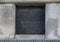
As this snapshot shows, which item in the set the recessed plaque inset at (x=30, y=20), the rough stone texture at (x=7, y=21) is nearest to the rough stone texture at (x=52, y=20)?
the recessed plaque inset at (x=30, y=20)

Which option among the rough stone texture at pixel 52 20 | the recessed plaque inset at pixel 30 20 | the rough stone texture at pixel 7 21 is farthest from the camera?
the recessed plaque inset at pixel 30 20

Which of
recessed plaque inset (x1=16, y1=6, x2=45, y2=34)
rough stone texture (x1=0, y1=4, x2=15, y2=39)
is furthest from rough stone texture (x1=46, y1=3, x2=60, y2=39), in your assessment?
rough stone texture (x1=0, y1=4, x2=15, y2=39)

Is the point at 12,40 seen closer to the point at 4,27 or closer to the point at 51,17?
the point at 4,27

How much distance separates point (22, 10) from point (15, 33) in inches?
67.2

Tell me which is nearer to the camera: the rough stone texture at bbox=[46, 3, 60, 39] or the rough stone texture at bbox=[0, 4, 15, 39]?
the rough stone texture at bbox=[46, 3, 60, 39]

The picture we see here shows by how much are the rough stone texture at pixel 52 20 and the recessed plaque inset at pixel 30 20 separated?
560 mm

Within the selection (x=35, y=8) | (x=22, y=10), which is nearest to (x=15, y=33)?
(x=22, y=10)

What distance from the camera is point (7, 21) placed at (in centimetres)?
841

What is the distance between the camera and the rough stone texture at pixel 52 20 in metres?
8.23

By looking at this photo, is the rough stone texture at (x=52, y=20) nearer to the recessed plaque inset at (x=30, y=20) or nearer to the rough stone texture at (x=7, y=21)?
the recessed plaque inset at (x=30, y=20)

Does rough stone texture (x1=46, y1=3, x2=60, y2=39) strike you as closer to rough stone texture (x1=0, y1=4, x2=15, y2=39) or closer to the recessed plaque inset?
→ the recessed plaque inset

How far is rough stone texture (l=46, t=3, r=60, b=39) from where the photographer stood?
8234mm

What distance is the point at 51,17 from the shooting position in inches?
327

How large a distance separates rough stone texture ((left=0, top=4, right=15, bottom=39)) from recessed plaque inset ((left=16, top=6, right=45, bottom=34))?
1.88 ft
